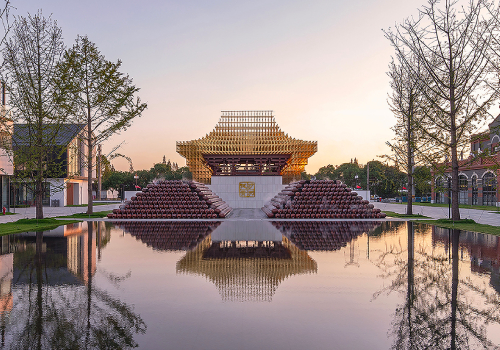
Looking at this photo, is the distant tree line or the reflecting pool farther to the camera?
the distant tree line

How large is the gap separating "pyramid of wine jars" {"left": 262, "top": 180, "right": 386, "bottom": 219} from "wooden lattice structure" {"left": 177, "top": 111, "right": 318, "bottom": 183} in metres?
11.9

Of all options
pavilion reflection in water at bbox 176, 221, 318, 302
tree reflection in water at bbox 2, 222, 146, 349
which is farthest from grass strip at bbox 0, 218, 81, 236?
pavilion reflection in water at bbox 176, 221, 318, 302

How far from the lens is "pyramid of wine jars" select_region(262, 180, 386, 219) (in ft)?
78.7

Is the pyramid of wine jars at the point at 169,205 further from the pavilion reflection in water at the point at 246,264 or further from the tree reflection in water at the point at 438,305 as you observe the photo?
the tree reflection in water at the point at 438,305

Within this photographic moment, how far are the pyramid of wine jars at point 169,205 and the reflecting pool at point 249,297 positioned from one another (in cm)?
1187

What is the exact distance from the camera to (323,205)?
960 inches

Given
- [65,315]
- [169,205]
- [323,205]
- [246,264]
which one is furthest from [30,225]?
[323,205]

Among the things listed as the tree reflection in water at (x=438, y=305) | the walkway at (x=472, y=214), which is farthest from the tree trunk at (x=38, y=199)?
the walkway at (x=472, y=214)

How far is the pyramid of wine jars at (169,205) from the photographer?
23.8 meters

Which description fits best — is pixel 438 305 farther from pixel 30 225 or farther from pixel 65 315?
pixel 30 225

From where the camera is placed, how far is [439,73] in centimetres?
2216

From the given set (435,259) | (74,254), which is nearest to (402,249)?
(435,259)

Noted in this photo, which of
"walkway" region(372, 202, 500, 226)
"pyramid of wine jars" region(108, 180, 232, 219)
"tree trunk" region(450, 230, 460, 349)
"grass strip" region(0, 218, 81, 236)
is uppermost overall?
"pyramid of wine jars" region(108, 180, 232, 219)

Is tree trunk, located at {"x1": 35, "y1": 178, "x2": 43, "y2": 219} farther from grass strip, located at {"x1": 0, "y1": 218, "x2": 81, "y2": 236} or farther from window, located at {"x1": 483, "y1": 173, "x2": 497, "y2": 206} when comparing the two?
window, located at {"x1": 483, "y1": 173, "x2": 497, "y2": 206}
